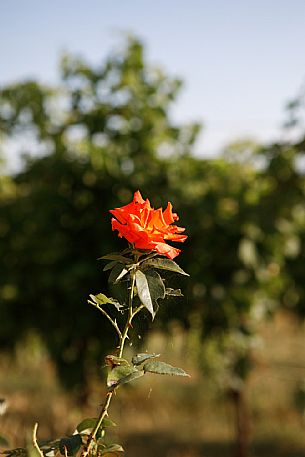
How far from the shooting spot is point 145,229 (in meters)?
1.09

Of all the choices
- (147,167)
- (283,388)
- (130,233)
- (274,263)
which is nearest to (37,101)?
(147,167)

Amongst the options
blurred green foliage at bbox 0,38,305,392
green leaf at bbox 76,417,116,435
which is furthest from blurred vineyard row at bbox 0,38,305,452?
green leaf at bbox 76,417,116,435

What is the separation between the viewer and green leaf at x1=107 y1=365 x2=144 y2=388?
42.2 inches

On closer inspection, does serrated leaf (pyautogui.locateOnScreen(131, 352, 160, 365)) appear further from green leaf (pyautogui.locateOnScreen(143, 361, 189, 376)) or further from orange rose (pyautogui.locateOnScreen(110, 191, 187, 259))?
orange rose (pyautogui.locateOnScreen(110, 191, 187, 259))

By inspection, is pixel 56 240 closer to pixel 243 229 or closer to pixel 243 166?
pixel 243 229

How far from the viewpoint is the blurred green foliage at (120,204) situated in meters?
4.97

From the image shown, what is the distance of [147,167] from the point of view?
5.20m

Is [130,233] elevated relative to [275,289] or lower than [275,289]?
lower

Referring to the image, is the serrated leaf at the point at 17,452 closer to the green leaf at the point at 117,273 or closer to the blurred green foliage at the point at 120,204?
the green leaf at the point at 117,273

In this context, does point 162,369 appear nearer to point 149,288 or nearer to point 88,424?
point 149,288

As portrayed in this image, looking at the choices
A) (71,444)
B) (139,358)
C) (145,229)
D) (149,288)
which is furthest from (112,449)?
(145,229)

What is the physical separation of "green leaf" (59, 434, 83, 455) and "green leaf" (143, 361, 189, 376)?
202 millimetres

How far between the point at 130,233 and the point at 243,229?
3.87 m

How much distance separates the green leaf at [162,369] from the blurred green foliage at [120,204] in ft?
12.2
